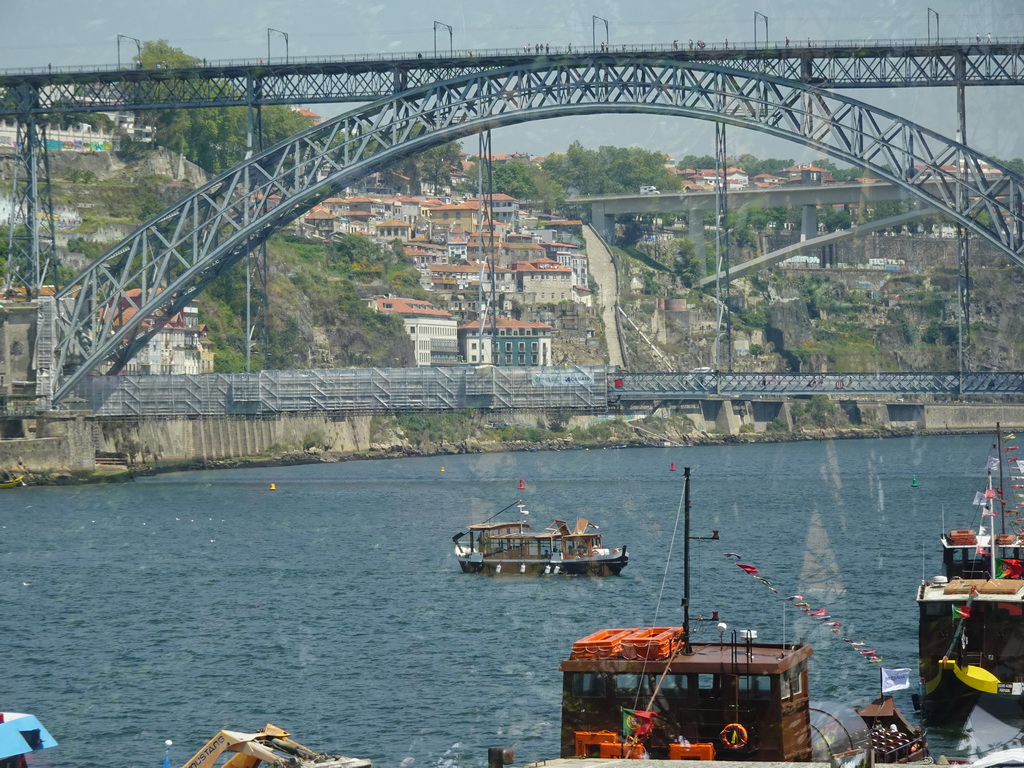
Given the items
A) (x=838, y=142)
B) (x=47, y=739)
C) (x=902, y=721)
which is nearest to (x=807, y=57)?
(x=838, y=142)

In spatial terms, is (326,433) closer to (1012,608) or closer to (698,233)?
(698,233)

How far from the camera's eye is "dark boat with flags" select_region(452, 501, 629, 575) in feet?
176

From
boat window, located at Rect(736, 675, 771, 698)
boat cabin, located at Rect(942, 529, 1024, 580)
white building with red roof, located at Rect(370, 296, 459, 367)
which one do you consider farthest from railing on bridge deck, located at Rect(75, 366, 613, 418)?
boat window, located at Rect(736, 675, 771, 698)

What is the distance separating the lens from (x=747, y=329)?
192 meters

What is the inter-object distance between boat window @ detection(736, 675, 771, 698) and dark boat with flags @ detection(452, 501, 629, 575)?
28.4 meters

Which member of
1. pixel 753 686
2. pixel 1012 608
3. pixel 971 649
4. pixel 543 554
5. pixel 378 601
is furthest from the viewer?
pixel 543 554

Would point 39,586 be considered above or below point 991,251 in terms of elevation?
below

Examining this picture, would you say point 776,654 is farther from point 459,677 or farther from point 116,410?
point 116,410

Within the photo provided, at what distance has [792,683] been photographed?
81.6ft

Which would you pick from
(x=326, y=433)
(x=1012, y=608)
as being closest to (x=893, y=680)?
(x=1012, y=608)

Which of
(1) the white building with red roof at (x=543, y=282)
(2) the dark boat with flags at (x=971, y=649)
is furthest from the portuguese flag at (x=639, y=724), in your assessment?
(1) the white building with red roof at (x=543, y=282)

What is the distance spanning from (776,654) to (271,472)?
84014 mm

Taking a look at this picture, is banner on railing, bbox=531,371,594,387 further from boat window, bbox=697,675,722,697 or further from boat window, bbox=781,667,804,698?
boat window, bbox=697,675,722,697

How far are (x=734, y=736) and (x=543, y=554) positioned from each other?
31166mm
